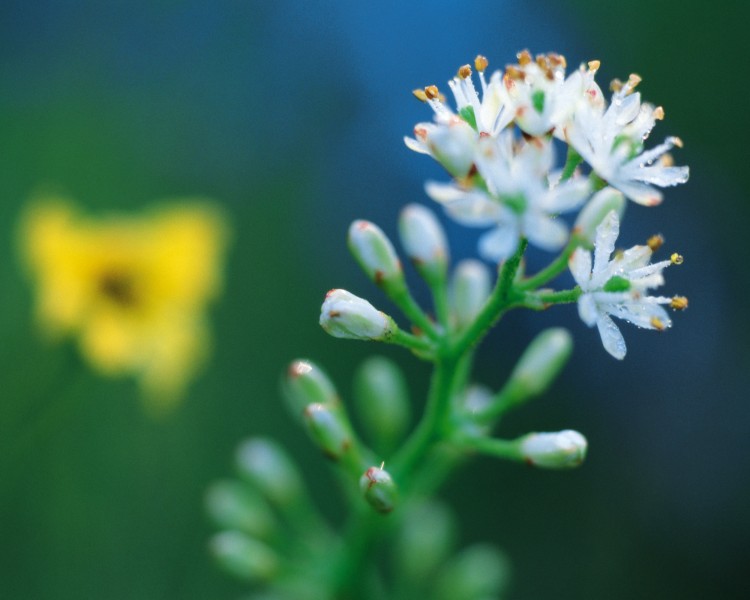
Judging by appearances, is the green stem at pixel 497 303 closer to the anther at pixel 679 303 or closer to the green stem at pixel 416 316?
the green stem at pixel 416 316

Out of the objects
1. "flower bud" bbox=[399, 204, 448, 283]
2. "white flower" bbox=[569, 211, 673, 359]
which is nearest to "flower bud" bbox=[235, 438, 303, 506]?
"flower bud" bbox=[399, 204, 448, 283]

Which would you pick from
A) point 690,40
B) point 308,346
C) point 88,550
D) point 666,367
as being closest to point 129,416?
point 88,550

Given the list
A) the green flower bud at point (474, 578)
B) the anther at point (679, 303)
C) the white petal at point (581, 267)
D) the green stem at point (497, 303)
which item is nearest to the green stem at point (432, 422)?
the green stem at point (497, 303)

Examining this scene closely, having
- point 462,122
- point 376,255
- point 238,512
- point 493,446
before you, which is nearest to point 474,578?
point 238,512

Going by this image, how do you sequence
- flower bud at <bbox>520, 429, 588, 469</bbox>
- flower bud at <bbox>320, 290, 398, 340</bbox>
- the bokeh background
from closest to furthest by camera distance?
flower bud at <bbox>320, 290, 398, 340</bbox>
flower bud at <bbox>520, 429, 588, 469</bbox>
the bokeh background

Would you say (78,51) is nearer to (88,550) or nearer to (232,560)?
(88,550)

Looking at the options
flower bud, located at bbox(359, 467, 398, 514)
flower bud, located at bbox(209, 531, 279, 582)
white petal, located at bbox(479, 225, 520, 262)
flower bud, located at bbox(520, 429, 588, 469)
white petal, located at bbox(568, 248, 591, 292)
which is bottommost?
flower bud, located at bbox(209, 531, 279, 582)

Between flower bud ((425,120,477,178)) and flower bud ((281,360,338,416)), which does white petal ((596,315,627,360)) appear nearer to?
flower bud ((425,120,477,178))
